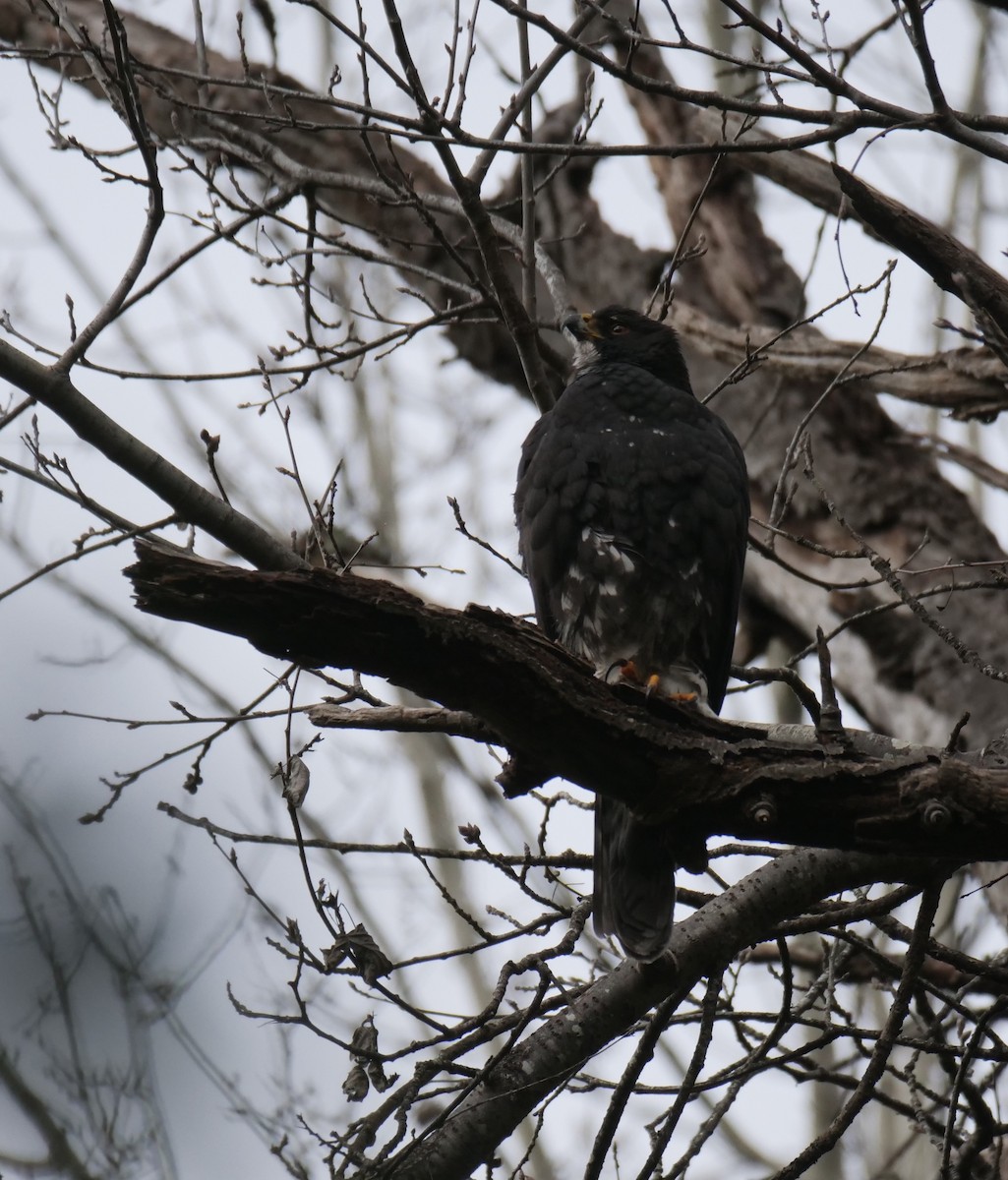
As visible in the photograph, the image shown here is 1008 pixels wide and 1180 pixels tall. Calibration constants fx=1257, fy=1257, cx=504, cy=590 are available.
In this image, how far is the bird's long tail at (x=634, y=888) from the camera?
11.0ft

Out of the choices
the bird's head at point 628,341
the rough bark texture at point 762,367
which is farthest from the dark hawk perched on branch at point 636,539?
the bird's head at point 628,341

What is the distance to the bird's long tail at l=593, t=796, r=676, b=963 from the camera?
11.0ft

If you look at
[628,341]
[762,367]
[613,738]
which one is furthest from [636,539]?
[762,367]

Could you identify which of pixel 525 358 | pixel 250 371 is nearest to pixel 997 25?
pixel 525 358

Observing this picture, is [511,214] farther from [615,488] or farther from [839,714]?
[839,714]

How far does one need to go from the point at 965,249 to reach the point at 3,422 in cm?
271

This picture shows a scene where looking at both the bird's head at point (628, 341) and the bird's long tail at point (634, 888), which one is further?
the bird's head at point (628, 341)

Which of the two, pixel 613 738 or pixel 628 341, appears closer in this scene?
pixel 613 738

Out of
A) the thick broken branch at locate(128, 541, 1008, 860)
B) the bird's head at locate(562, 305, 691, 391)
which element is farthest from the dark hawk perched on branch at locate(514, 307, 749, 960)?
the thick broken branch at locate(128, 541, 1008, 860)

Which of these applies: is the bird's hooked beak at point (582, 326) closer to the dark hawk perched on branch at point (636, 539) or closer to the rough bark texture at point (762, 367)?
the rough bark texture at point (762, 367)

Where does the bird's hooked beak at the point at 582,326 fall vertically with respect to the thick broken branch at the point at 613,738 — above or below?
above

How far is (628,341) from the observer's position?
5188 millimetres

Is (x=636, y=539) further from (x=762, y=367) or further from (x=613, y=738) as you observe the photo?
(x=762, y=367)

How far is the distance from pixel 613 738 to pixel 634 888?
90 cm
